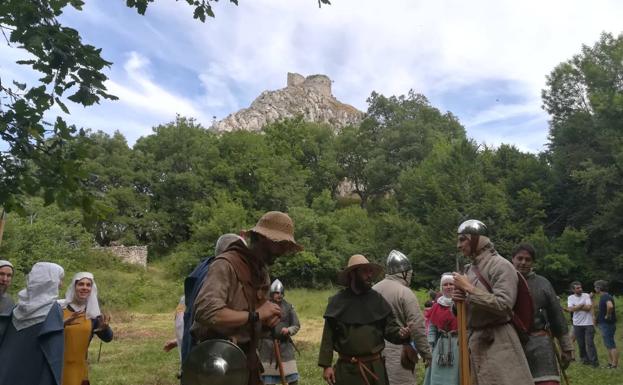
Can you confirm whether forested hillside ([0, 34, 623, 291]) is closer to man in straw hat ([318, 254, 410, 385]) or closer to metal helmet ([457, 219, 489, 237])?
man in straw hat ([318, 254, 410, 385])

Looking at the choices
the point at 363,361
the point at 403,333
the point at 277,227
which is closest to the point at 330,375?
the point at 363,361

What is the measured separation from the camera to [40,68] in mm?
4074

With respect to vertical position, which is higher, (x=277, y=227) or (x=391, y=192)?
(x=391, y=192)

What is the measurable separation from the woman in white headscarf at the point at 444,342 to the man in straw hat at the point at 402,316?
0.62 m

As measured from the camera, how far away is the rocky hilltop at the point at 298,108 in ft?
312

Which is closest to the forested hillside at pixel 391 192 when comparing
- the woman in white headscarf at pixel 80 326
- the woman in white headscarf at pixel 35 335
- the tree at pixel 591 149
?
the tree at pixel 591 149

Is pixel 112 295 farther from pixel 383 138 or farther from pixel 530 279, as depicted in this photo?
pixel 383 138

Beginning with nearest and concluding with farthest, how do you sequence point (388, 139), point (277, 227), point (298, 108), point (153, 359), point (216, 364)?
point (216, 364)
point (277, 227)
point (153, 359)
point (388, 139)
point (298, 108)

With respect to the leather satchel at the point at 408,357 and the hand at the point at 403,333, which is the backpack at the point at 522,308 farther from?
the leather satchel at the point at 408,357

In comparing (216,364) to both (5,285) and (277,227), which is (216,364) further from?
(5,285)

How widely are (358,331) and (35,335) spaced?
8.10ft

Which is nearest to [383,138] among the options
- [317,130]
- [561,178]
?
[317,130]

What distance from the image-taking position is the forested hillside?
30.9m

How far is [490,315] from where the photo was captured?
4.34m
